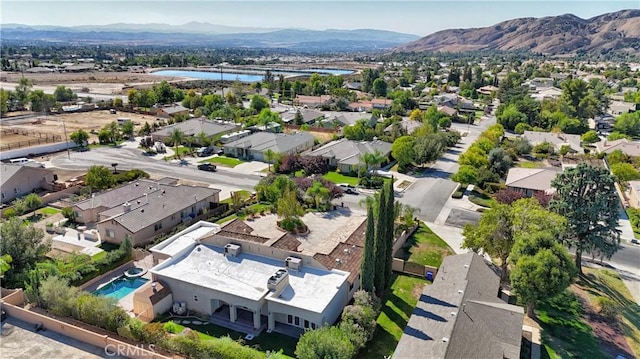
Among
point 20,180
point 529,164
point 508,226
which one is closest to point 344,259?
point 508,226

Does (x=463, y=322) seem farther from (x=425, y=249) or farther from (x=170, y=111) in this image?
(x=170, y=111)

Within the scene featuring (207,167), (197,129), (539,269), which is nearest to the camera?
(539,269)

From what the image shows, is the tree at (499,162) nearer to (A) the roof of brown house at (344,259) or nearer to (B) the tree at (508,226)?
(B) the tree at (508,226)

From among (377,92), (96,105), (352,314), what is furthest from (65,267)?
(377,92)

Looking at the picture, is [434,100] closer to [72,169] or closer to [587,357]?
[72,169]

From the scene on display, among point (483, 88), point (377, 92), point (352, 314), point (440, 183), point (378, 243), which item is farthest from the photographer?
point (483, 88)

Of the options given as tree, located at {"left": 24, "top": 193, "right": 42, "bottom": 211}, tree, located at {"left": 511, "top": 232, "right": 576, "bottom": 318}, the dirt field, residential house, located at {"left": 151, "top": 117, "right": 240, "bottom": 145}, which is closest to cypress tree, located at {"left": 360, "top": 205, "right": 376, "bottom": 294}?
tree, located at {"left": 511, "top": 232, "right": 576, "bottom": 318}
